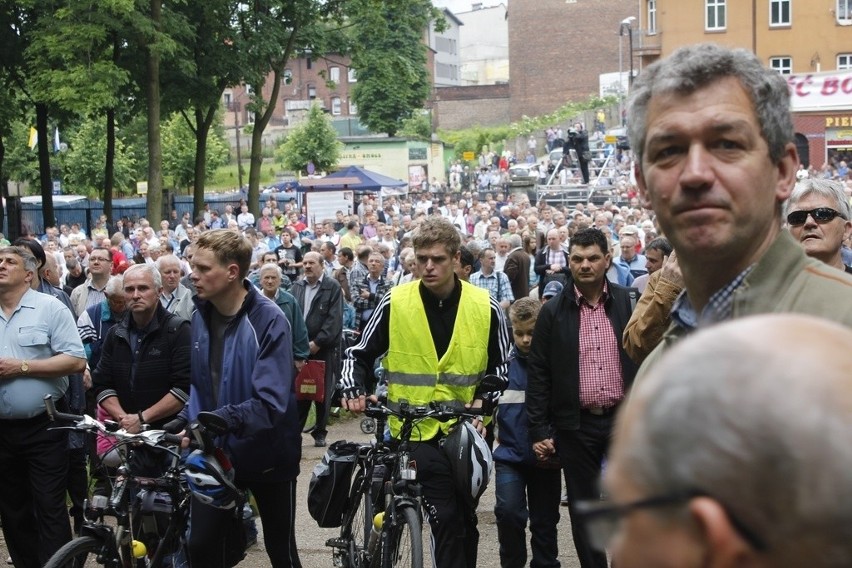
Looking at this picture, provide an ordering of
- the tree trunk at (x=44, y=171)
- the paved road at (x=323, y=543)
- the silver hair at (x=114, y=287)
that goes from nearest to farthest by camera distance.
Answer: the paved road at (x=323, y=543) → the silver hair at (x=114, y=287) → the tree trunk at (x=44, y=171)

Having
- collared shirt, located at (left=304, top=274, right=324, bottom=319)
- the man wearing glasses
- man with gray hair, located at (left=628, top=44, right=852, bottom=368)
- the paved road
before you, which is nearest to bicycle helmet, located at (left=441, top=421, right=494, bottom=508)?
the paved road

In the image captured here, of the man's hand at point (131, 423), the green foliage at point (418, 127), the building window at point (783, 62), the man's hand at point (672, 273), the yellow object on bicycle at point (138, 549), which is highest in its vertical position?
the building window at point (783, 62)

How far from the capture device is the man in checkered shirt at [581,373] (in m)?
6.93

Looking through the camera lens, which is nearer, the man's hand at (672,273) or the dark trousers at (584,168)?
the man's hand at (672,273)

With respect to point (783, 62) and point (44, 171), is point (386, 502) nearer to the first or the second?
point (44, 171)

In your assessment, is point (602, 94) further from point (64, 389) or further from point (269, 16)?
point (64, 389)

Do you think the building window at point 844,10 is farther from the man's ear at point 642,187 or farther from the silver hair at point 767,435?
the silver hair at point 767,435

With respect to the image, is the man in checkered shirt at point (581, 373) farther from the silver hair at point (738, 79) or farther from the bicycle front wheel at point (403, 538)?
the silver hair at point (738, 79)

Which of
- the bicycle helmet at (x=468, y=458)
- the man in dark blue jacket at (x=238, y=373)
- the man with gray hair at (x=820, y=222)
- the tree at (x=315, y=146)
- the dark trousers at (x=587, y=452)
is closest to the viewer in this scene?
the man with gray hair at (x=820, y=222)

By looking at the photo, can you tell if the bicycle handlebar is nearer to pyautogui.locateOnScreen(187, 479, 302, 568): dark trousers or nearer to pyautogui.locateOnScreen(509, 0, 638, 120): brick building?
pyautogui.locateOnScreen(187, 479, 302, 568): dark trousers

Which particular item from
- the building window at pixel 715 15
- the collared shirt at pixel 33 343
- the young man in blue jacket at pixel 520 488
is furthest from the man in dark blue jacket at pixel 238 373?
the building window at pixel 715 15

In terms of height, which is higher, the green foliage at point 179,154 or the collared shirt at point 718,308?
the green foliage at point 179,154

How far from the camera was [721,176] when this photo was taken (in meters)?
2.46

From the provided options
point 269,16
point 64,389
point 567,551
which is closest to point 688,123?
point 64,389
